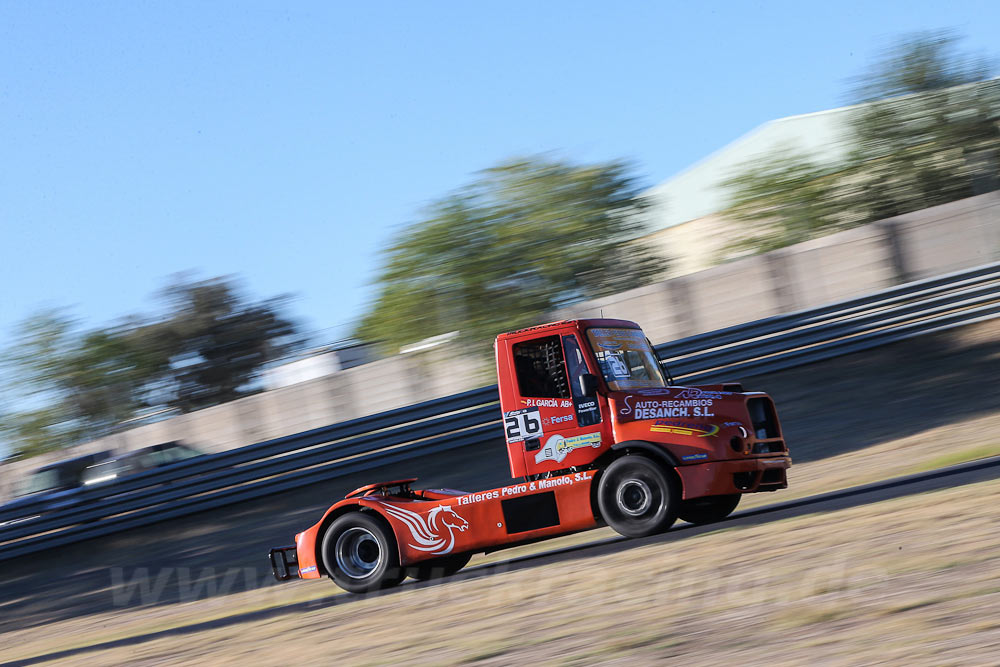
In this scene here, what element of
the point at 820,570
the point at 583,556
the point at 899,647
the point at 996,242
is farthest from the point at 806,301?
the point at 899,647

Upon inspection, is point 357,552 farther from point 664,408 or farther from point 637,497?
point 664,408

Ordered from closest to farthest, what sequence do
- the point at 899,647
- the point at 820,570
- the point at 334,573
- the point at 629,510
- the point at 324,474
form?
the point at 899,647
the point at 820,570
the point at 629,510
the point at 334,573
the point at 324,474

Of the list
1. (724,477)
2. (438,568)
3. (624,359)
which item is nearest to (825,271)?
(624,359)

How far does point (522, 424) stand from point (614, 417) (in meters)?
0.86

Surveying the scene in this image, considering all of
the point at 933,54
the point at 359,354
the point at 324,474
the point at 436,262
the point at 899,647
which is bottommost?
the point at 899,647

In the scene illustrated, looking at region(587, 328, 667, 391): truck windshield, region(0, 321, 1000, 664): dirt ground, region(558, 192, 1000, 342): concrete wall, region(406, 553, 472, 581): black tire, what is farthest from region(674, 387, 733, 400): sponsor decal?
region(558, 192, 1000, 342): concrete wall

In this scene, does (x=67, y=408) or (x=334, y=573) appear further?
(x=67, y=408)

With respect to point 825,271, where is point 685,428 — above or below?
below

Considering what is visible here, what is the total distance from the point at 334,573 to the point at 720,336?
306 inches

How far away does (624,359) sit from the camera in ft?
30.7

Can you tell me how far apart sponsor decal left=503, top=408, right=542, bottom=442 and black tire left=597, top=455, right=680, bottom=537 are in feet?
2.48

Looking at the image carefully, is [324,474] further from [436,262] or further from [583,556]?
[436,262]

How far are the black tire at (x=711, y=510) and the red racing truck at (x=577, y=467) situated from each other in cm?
2

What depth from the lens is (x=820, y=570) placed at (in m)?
6.18
